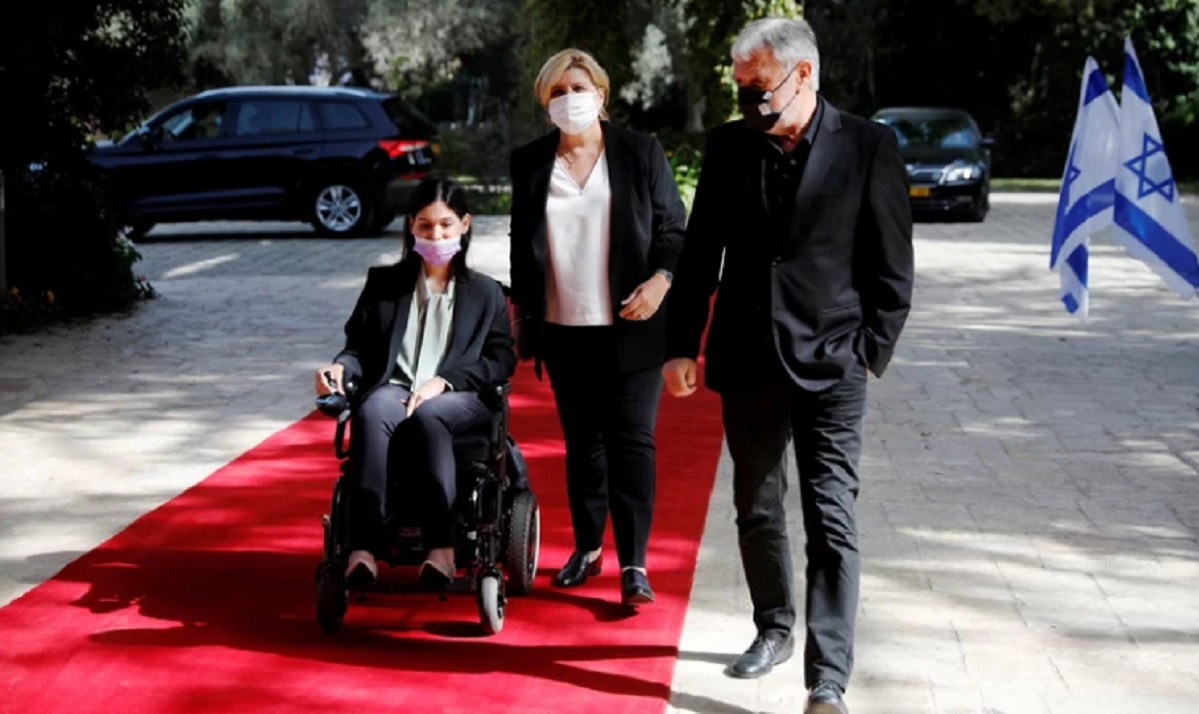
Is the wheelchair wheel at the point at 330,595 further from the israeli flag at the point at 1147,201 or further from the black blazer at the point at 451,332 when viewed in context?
the israeli flag at the point at 1147,201

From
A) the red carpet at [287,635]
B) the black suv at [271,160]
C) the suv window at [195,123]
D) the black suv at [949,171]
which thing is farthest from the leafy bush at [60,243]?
the black suv at [949,171]

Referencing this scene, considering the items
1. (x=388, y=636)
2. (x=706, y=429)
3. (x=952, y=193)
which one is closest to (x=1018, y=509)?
(x=706, y=429)

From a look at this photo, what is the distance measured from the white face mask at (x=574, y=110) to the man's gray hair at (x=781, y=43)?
1135mm

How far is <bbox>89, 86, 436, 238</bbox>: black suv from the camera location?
22453mm

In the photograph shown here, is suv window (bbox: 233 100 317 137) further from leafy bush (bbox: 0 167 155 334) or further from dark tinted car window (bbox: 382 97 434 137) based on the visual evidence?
leafy bush (bbox: 0 167 155 334)

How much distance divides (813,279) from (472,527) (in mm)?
1466

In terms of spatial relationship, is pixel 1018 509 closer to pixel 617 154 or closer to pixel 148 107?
pixel 617 154

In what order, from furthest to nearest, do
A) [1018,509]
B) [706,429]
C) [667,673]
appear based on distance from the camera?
[706,429], [1018,509], [667,673]

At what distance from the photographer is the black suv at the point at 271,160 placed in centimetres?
2245

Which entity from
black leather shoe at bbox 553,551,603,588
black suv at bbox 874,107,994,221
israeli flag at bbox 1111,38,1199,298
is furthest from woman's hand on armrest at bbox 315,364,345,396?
black suv at bbox 874,107,994,221

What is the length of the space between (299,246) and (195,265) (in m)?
2.34

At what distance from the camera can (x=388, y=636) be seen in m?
5.77

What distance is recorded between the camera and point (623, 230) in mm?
6023

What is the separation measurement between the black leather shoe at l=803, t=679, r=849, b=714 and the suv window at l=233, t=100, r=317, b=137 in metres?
18.6
